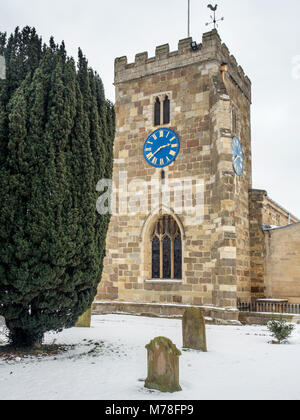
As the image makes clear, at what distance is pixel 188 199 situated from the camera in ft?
49.8

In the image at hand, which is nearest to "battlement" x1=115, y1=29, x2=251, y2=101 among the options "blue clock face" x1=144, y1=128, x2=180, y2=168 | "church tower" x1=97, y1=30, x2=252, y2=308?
"church tower" x1=97, y1=30, x2=252, y2=308

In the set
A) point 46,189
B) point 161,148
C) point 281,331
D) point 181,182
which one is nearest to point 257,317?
point 281,331

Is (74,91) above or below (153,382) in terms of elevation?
above

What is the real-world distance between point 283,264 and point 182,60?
28.2ft

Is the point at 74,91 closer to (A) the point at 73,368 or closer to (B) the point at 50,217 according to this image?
(B) the point at 50,217

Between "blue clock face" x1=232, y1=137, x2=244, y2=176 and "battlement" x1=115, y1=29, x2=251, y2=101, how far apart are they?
2.76 metres

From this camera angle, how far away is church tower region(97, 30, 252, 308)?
47.1 ft

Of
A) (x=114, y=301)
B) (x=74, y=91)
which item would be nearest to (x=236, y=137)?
(x=114, y=301)

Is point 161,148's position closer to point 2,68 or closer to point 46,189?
point 2,68

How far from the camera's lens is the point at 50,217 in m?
7.55

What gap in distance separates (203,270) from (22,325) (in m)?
7.92

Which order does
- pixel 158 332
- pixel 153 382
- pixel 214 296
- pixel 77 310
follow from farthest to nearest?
pixel 214 296 < pixel 158 332 < pixel 77 310 < pixel 153 382

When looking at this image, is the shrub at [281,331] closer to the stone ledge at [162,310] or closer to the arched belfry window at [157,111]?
the stone ledge at [162,310]

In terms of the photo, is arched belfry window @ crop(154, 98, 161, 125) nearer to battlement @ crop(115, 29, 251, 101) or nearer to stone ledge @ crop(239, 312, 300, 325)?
battlement @ crop(115, 29, 251, 101)
